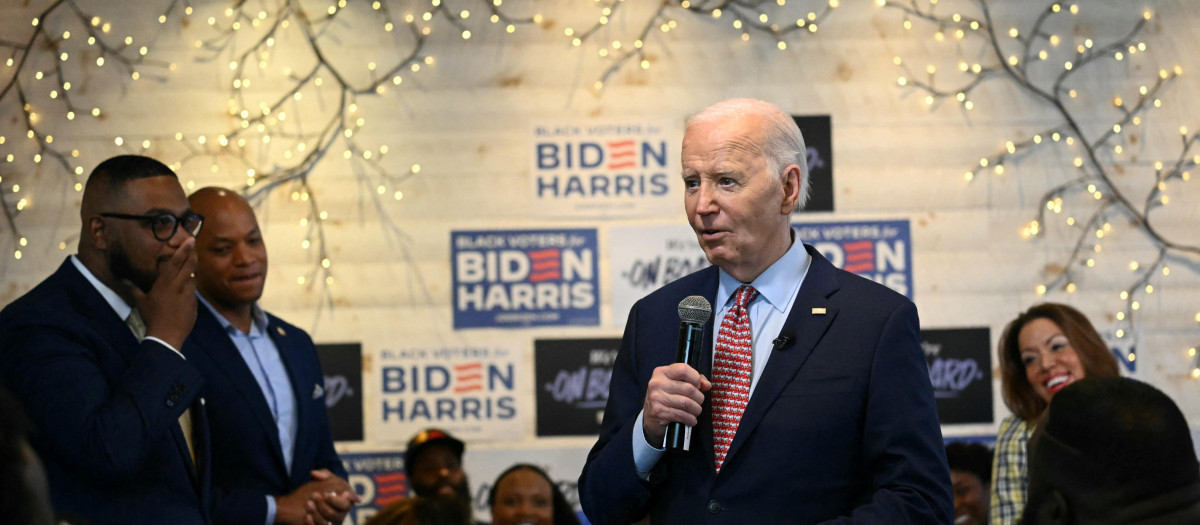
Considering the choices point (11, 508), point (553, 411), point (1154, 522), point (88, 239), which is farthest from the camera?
point (553, 411)

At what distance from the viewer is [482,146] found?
4.87m

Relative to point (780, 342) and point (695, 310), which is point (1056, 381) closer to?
point (780, 342)

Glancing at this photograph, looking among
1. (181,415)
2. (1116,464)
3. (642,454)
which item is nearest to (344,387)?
(181,415)

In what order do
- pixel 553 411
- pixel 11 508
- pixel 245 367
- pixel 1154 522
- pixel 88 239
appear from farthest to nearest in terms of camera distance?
1. pixel 553 411
2. pixel 245 367
3. pixel 88 239
4. pixel 1154 522
5. pixel 11 508

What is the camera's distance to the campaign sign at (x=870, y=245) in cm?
487

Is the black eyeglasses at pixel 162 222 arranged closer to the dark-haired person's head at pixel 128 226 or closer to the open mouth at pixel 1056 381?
the dark-haired person's head at pixel 128 226

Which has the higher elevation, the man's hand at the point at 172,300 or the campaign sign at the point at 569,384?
the man's hand at the point at 172,300

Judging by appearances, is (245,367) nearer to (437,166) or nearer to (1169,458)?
(437,166)

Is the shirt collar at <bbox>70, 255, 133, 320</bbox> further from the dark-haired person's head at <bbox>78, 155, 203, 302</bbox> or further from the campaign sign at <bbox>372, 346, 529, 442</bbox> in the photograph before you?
the campaign sign at <bbox>372, 346, 529, 442</bbox>

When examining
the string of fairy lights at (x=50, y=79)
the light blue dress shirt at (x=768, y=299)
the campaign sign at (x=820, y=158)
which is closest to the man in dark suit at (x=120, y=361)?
the light blue dress shirt at (x=768, y=299)

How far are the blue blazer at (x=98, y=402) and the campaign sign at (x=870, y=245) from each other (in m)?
2.97

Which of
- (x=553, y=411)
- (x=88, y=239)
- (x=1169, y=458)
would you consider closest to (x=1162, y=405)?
(x=1169, y=458)

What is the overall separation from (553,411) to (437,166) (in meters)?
1.17

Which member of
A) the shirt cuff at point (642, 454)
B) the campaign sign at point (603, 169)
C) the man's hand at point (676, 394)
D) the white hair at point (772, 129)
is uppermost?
the campaign sign at point (603, 169)
